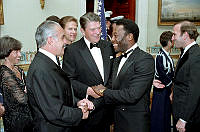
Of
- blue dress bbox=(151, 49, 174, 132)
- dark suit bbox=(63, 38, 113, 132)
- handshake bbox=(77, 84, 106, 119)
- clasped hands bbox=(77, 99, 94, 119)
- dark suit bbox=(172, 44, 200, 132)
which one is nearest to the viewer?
clasped hands bbox=(77, 99, 94, 119)

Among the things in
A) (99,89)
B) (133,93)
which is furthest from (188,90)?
(99,89)

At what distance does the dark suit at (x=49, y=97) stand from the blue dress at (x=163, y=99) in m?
2.39

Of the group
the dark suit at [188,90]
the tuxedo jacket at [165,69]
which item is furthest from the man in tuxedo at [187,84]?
the tuxedo jacket at [165,69]

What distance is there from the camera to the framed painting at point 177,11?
6.27 meters

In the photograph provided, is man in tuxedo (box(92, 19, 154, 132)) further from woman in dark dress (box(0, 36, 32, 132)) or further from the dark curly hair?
the dark curly hair

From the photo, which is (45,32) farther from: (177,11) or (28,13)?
(177,11)

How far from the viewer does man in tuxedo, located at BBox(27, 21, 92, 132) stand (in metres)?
1.73

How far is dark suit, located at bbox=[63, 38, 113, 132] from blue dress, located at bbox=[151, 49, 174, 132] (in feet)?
4.94

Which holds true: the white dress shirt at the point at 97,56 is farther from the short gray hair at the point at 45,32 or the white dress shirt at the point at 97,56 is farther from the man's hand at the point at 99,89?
the short gray hair at the point at 45,32

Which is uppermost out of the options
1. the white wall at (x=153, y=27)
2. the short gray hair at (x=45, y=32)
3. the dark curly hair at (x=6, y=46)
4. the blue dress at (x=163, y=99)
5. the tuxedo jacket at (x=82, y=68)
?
the white wall at (x=153, y=27)

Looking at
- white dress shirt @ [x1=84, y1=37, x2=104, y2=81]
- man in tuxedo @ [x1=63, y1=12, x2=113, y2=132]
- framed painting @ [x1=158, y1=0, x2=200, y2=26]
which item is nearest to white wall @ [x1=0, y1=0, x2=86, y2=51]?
man in tuxedo @ [x1=63, y1=12, x2=113, y2=132]

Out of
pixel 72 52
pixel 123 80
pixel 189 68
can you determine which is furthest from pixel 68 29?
pixel 189 68

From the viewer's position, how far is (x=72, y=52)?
272cm

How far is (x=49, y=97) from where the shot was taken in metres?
1.72
